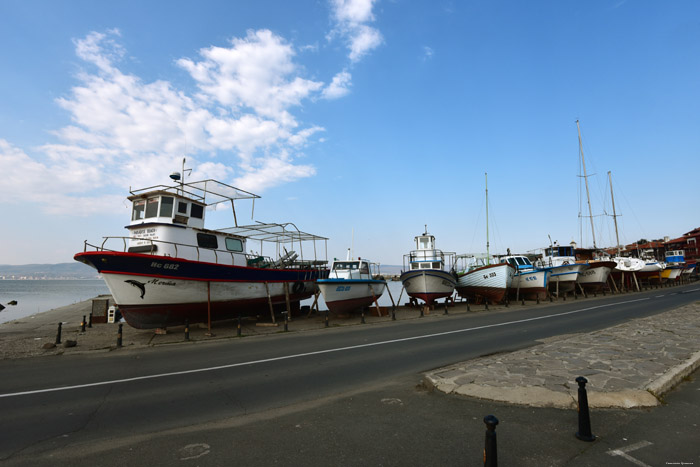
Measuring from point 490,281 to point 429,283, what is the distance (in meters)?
5.98

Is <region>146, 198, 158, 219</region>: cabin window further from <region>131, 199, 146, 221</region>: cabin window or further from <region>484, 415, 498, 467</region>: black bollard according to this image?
<region>484, 415, 498, 467</region>: black bollard

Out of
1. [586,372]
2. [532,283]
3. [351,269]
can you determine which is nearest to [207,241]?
[351,269]

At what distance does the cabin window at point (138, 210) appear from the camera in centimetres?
1611

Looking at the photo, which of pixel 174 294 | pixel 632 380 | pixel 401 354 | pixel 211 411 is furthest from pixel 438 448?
pixel 174 294

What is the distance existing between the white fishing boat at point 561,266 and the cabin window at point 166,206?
30.9m

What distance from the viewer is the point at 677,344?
344 inches

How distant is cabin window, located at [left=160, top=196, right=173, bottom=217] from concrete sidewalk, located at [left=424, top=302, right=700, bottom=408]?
13826mm

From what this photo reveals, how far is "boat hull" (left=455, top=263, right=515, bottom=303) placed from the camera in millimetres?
24969

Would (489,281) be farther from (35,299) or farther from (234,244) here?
(35,299)

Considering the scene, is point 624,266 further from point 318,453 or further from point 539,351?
point 318,453

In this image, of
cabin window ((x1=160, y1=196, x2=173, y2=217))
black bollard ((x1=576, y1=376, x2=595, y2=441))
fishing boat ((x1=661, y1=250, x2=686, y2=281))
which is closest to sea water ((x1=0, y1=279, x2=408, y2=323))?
cabin window ((x1=160, y1=196, x2=173, y2=217))

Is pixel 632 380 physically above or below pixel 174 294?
below

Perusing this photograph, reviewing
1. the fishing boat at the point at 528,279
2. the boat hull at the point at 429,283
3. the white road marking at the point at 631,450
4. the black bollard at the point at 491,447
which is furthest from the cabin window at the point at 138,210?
the fishing boat at the point at 528,279

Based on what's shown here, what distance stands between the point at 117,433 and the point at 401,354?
7.02 m
